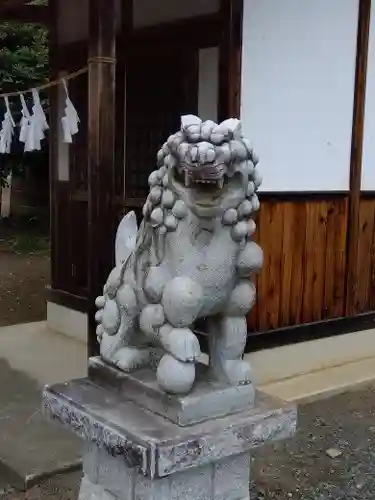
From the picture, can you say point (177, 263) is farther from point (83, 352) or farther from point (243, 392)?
point (83, 352)

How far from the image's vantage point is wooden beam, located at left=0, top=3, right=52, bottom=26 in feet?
22.2

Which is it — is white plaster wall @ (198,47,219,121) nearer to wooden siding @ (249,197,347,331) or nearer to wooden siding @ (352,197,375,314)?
wooden siding @ (249,197,347,331)

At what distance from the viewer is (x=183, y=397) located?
241 centimetres

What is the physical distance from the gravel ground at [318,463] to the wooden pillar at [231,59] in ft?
8.03

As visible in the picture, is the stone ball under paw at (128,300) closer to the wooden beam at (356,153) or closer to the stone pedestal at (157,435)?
the stone pedestal at (157,435)

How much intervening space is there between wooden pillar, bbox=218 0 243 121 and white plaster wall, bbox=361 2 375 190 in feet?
5.09

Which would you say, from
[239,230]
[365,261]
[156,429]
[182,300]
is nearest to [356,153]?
[365,261]

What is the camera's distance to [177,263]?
95.5 inches

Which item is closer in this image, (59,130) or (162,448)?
(162,448)

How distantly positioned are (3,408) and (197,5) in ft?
11.6

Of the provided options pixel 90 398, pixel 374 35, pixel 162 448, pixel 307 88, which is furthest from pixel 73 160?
pixel 162 448

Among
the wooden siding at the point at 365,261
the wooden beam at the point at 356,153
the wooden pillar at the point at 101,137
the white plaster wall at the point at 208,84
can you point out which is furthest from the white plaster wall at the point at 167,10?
the wooden siding at the point at 365,261

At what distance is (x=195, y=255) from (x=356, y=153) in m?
3.88

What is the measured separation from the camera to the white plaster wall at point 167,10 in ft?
17.6
